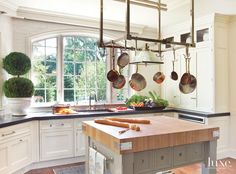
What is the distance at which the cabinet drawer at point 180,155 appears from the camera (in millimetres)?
2127

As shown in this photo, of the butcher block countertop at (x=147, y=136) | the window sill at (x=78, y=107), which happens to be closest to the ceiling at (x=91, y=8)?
the window sill at (x=78, y=107)

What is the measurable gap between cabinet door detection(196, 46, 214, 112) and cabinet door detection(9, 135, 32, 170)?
3098 mm

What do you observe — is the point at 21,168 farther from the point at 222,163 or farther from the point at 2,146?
the point at 222,163

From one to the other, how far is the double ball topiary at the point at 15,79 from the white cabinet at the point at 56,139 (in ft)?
1.94

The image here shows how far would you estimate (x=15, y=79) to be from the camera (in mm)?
3451

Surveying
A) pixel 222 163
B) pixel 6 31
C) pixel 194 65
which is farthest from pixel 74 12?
pixel 222 163

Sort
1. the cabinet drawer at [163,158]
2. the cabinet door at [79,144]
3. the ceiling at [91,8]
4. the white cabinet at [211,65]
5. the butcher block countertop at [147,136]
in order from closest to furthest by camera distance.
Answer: the butcher block countertop at [147,136] → the cabinet drawer at [163,158] → the ceiling at [91,8] → the cabinet door at [79,144] → the white cabinet at [211,65]

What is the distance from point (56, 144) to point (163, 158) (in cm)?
218

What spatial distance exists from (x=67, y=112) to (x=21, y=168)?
43.8 inches

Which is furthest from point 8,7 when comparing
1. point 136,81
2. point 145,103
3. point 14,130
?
point 145,103

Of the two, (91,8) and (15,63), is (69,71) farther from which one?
(91,8)

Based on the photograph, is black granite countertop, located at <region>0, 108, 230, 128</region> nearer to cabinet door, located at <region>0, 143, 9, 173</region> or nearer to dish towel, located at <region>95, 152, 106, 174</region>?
cabinet door, located at <region>0, 143, 9, 173</region>

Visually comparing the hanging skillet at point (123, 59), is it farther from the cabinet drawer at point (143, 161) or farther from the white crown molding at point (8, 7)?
the white crown molding at point (8, 7)

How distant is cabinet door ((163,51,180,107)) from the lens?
15.5ft
